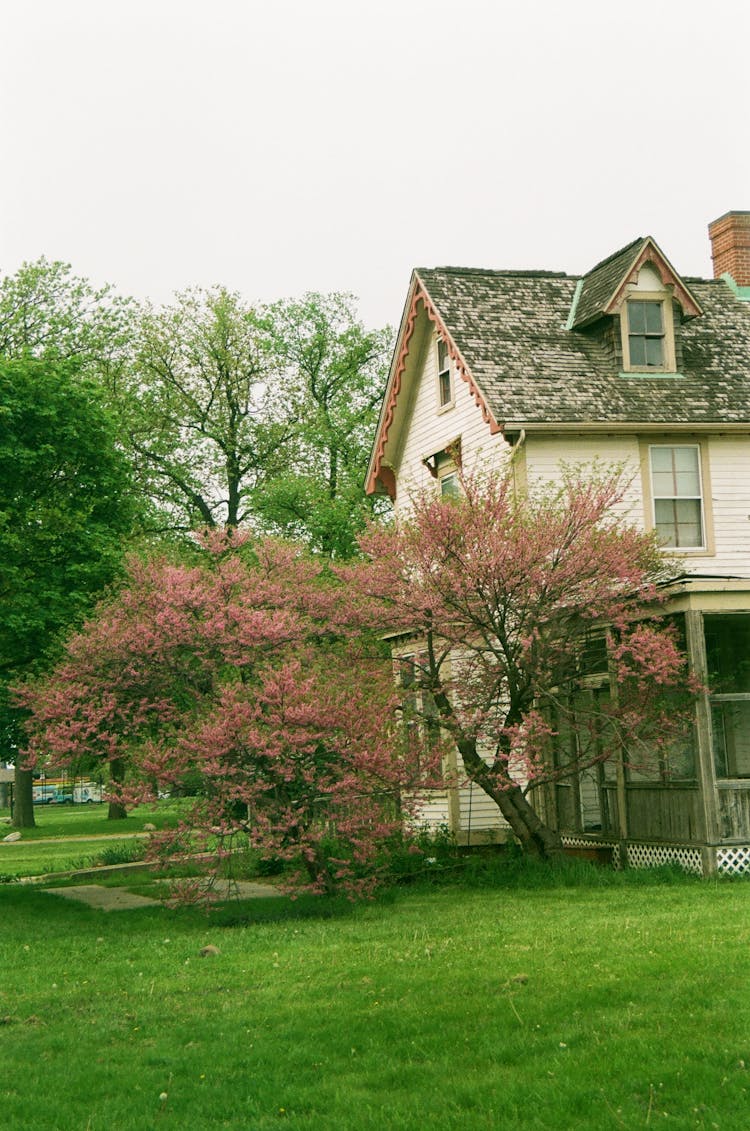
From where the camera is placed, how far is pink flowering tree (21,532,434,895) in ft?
48.9

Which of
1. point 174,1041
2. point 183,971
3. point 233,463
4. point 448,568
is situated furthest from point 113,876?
point 233,463

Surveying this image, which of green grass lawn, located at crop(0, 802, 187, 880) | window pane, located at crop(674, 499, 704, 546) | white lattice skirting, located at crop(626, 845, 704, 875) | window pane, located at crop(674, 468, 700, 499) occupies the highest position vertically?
window pane, located at crop(674, 468, 700, 499)

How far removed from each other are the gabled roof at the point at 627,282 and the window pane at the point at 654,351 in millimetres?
826

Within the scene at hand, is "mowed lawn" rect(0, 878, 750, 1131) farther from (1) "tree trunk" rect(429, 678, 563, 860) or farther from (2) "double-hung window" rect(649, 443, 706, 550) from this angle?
(2) "double-hung window" rect(649, 443, 706, 550)

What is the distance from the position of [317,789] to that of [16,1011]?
5.60 metres

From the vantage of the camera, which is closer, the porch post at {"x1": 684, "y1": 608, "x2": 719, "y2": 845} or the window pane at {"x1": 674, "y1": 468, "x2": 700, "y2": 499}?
the porch post at {"x1": 684, "y1": 608, "x2": 719, "y2": 845}

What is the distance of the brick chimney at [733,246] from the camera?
2658 centimetres

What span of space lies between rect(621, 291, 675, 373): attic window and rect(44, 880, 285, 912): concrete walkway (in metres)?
11.3

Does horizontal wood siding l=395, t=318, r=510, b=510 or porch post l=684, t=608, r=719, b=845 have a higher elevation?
horizontal wood siding l=395, t=318, r=510, b=510

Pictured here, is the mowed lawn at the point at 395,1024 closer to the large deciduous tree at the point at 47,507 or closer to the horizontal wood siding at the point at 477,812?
the large deciduous tree at the point at 47,507

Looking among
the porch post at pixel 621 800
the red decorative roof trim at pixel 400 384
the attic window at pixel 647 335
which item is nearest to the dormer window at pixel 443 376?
the red decorative roof trim at pixel 400 384

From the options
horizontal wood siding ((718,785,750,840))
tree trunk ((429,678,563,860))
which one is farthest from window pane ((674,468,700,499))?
tree trunk ((429,678,563,860))

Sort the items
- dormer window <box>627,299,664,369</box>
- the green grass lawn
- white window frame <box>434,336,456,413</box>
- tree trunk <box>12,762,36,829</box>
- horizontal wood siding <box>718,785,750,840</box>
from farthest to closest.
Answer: tree trunk <box>12,762,36,829</box> → the green grass lawn → white window frame <box>434,336,456,413</box> → dormer window <box>627,299,664,369</box> → horizontal wood siding <box>718,785,750,840</box>

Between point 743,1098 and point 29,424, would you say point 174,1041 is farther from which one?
point 29,424
